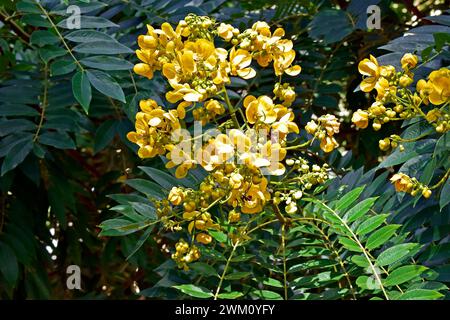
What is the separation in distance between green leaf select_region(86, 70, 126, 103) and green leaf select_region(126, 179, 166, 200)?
204 millimetres

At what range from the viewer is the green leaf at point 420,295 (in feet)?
4.00

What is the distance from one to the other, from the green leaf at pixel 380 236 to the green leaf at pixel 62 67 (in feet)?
2.46

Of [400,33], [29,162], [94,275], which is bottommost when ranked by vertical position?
[94,275]

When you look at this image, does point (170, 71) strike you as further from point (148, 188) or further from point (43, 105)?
point (43, 105)

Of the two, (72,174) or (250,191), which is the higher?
(250,191)

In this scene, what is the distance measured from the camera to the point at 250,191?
4.17ft

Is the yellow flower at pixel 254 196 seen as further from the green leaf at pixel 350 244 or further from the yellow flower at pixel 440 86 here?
the yellow flower at pixel 440 86

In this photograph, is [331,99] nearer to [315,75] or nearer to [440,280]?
[315,75]

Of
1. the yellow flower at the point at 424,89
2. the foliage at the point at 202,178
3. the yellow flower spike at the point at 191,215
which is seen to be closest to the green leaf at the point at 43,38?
the foliage at the point at 202,178

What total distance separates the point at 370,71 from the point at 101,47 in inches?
24.1

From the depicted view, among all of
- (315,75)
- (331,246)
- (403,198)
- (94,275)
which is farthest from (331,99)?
(94,275)

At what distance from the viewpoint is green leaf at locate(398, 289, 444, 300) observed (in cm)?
122

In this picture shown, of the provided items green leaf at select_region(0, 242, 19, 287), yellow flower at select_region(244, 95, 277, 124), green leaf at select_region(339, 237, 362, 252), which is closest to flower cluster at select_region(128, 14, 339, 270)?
yellow flower at select_region(244, 95, 277, 124)
